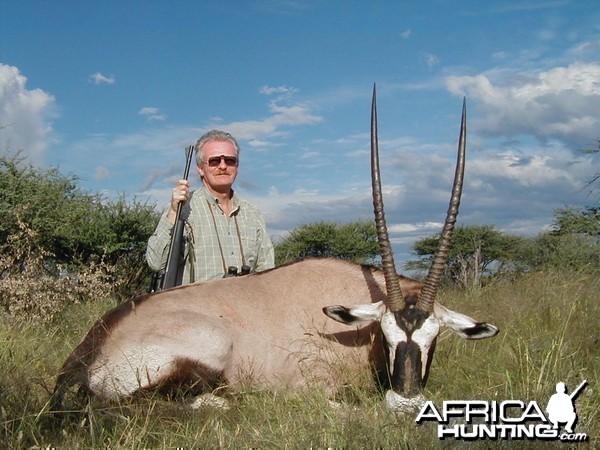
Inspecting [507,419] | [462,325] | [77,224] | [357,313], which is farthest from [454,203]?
[77,224]

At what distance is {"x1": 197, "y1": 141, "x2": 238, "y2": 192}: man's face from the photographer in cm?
576

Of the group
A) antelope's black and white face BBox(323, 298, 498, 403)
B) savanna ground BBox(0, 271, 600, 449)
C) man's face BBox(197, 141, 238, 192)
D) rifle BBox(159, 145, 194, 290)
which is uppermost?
man's face BBox(197, 141, 238, 192)

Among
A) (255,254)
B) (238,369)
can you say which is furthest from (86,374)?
(255,254)

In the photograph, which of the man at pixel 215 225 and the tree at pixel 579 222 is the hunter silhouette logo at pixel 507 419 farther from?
the tree at pixel 579 222

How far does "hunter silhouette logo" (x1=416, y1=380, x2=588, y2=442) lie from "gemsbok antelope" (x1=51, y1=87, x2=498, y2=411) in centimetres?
35

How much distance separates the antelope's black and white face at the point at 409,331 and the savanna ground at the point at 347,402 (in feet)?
0.49

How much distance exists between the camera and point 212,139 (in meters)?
5.91

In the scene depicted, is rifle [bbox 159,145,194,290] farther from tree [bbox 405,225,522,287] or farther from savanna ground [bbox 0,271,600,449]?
tree [bbox 405,225,522,287]

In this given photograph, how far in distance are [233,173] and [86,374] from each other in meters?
2.46

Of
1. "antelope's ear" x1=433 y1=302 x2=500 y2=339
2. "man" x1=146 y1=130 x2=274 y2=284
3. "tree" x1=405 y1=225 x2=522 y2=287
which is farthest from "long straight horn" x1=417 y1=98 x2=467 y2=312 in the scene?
"tree" x1=405 y1=225 x2=522 y2=287

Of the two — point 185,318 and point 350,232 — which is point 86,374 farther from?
point 350,232

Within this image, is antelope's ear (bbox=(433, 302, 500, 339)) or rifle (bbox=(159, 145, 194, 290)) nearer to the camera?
antelope's ear (bbox=(433, 302, 500, 339))

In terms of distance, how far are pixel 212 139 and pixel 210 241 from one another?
0.93 m

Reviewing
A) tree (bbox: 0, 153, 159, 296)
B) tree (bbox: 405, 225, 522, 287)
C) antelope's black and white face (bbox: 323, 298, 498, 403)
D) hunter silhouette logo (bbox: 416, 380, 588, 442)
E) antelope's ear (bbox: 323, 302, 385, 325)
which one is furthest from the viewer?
tree (bbox: 405, 225, 522, 287)
